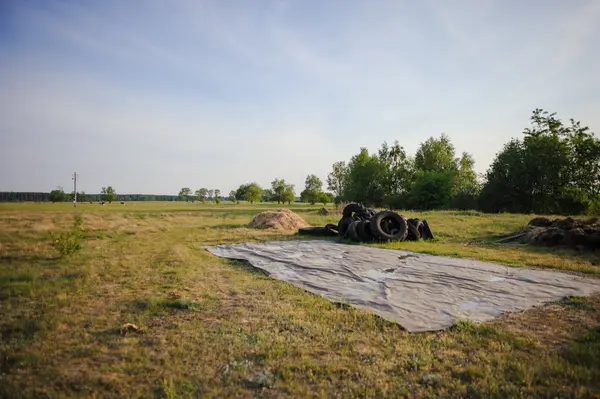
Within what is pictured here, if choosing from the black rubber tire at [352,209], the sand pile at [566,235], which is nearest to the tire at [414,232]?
the black rubber tire at [352,209]

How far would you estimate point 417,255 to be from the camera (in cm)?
939

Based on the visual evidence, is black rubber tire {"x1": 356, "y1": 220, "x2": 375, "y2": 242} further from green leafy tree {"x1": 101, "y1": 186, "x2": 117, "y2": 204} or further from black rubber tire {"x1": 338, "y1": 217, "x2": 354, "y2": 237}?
green leafy tree {"x1": 101, "y1": 186, "x2": 117, "y2": 204}

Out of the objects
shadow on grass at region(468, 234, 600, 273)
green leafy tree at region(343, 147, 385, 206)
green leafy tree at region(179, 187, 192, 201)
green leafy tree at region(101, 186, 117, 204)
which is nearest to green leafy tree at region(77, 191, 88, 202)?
green leafy tree at region(101, 186, 117, 204)

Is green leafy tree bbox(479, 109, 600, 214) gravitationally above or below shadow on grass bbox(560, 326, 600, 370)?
above

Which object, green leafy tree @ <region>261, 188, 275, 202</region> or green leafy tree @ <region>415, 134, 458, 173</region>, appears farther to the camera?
green leafy tree @ <region>261, 188, 275, 202</region>

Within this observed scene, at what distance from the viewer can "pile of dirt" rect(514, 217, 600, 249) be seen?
32.6 feet

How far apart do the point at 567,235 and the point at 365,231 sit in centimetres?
706

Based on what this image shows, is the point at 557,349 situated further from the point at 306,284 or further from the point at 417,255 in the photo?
the point at 417,255

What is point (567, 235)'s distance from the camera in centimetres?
1055

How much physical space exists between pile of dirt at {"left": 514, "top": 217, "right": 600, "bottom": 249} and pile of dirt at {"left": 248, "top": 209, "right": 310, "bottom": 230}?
40.0 feet

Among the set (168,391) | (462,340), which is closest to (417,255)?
(462,340)

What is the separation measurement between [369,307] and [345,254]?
15.8ft

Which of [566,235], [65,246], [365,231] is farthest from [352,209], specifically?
[65,246]

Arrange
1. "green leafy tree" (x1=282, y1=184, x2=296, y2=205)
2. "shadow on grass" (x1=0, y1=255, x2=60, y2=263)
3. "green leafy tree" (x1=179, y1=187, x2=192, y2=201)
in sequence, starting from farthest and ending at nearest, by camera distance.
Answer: "green leafy tree" (x1=179, y1=187, x2=192, y2=201)
"green leafy tree" (x1=282, y1=184, x2=296, y2=205)
"shadow on grass" (x1=0, y1=255, x2=60, y2=263)
